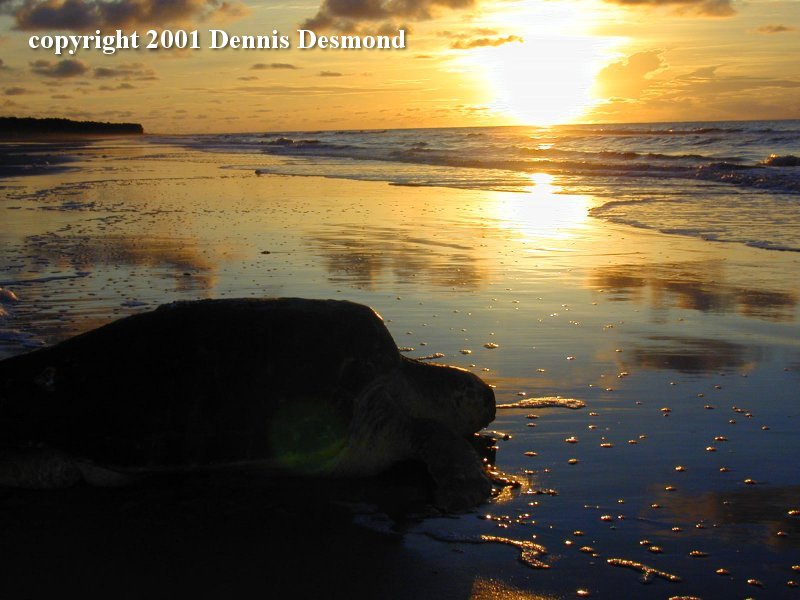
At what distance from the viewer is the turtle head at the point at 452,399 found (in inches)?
191

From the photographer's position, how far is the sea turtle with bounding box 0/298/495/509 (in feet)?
13.6

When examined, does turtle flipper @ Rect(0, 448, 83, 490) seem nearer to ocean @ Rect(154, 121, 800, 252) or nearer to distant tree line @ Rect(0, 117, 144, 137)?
ocean @ Rect(154, 121, 800, 252)

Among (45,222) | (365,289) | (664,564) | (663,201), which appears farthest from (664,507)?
(663,201)

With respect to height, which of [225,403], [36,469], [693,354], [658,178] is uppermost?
[658,178]

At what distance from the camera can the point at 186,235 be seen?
42.1 feet

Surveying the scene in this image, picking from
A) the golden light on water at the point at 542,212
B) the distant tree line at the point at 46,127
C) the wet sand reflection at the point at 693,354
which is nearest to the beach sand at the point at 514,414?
the wet sand reflection at the point at 693,354

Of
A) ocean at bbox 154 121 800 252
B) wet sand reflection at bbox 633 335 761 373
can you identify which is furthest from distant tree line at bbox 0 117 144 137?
wet sand reflection at bbox 633 335 761 373

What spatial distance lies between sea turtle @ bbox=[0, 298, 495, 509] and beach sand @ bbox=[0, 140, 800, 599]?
0.60 feet

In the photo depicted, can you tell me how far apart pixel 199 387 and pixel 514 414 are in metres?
1.94

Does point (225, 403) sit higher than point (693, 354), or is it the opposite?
point (225, 403)

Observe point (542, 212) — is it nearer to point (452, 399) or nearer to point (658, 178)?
point (658, 178)

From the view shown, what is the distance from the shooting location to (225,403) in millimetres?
4270

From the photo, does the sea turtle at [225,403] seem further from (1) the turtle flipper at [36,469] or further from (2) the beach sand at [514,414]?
(2) the beach sand at [514,414]

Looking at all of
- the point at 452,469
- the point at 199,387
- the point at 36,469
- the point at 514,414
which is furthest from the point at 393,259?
the point at 36,469
